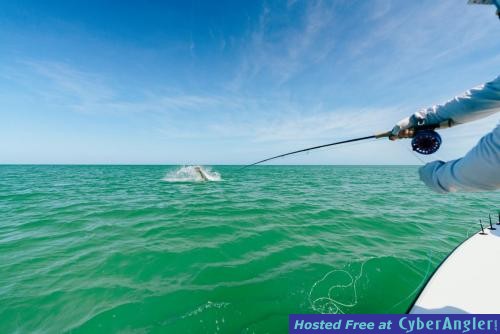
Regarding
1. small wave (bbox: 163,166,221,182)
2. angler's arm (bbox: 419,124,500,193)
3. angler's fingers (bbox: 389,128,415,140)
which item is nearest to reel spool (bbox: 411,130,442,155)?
angler's fingers (bbox: 389,128,415,140)

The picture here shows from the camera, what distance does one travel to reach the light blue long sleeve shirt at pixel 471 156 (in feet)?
4.29

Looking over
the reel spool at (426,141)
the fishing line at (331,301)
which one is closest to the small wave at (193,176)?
the fishing line at (331,301)

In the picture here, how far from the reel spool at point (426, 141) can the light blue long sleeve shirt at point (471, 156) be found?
0.25 meters

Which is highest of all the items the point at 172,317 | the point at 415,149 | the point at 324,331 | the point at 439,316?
the point at 415,149

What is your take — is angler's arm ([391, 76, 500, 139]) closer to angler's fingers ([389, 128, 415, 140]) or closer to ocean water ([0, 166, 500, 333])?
angler's fingers ([389, 128, 415, 140])

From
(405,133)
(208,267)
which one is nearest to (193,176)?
(208,267)

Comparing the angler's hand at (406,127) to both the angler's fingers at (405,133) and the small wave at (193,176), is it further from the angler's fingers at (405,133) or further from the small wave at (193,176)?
the small wave at (193,176)

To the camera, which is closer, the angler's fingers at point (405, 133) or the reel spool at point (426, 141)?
the reel spool at point (426, 141)

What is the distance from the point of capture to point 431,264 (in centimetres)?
553

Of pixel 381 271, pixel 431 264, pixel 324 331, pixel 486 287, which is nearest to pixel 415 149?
pixel 486 287

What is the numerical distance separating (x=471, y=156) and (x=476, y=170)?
0.09 metres

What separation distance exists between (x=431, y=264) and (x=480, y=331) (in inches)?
155

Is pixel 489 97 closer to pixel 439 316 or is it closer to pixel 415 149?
pixel 415 149

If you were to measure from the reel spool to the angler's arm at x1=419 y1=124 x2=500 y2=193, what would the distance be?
1.01m
